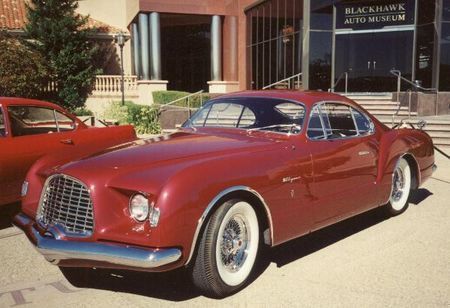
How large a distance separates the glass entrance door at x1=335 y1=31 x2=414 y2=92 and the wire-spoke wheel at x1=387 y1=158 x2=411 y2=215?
15344 millimetres

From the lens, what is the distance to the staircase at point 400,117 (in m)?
14.1

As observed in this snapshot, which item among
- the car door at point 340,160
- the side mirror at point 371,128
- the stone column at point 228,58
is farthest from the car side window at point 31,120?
the stone column at point 228,58

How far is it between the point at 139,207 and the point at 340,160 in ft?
7.79

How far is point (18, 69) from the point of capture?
23891mm

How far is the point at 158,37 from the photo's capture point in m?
27.2

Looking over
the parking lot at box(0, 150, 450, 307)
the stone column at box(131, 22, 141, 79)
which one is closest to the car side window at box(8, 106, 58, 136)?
the parking lot at box(0, 150, 450, 307)

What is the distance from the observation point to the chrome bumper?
11.3 feet

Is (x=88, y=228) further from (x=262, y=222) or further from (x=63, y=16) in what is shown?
(x=63, y=16)

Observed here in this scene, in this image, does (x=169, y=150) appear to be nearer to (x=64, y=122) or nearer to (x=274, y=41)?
(x=64, y=122)

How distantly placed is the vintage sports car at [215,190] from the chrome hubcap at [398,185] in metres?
0.75

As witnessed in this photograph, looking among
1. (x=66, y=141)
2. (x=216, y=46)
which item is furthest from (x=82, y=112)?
(x=66, y=141)

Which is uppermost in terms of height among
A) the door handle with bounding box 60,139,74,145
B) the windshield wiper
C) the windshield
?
the windshield

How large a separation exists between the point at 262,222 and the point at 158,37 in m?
24.2

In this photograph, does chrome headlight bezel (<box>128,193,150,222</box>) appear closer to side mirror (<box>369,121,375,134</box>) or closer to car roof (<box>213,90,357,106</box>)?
car roof (<box>213,90,357,106</box>)
